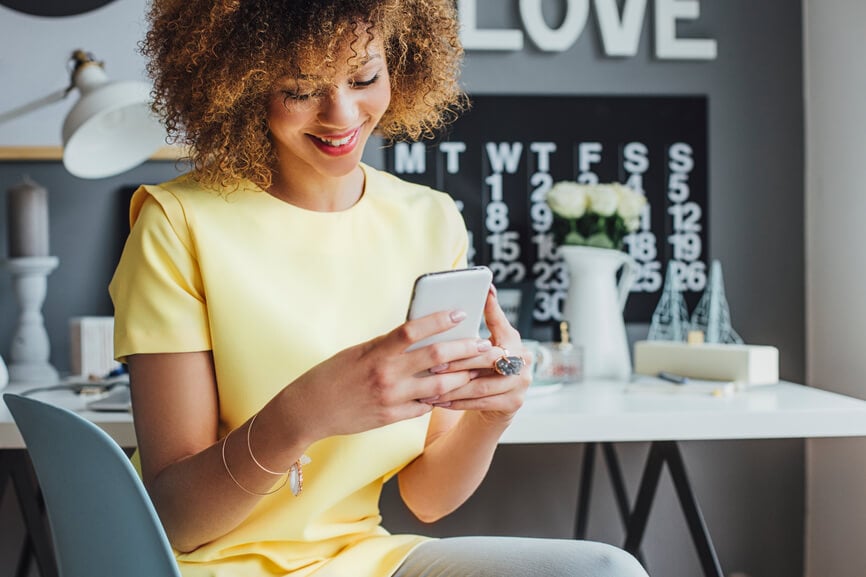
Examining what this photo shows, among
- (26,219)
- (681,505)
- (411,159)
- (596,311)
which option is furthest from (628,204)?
(26,219)

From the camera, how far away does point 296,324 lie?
0.95m

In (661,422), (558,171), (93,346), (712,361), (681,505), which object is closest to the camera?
(661,422)

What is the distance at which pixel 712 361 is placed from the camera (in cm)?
155

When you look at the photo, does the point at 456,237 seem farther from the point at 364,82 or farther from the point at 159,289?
the point at 159,289

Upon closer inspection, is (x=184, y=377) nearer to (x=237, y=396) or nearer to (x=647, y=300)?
(x=237, y=396)

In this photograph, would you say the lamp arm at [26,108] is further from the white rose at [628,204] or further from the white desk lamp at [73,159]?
the white rose at [628,204]

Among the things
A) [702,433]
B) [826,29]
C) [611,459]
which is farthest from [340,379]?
[826,29]

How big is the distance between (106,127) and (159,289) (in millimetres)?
734

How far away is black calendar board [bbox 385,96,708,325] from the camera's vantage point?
1872 mm

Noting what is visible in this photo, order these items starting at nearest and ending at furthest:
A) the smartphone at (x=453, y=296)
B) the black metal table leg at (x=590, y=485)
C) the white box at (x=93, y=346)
→ the smartphone at (x=453, y=296), the white box at (x=93, y=346), the black metal table leg at (x=590, y=485)

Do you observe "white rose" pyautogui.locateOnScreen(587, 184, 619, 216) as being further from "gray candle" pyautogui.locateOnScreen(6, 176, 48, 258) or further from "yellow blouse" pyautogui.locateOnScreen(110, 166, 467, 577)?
"gray candle" pyautogui.locateOnScreen(6, 176, 48, 258)

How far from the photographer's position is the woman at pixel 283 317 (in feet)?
2.77

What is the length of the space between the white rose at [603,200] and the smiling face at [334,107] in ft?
2.55

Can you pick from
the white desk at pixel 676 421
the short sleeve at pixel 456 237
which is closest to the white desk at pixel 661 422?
the white desk at pixel 676 421
